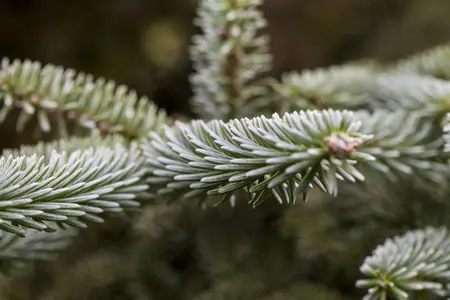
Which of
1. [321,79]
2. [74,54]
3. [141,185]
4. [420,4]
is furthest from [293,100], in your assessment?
[420,4]

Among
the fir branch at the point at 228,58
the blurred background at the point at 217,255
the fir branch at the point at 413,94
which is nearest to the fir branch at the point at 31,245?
the blurred background at the point at 217,255

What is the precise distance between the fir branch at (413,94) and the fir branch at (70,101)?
0.20 m

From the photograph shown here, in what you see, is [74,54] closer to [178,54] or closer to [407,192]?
[178,54]

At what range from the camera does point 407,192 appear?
1.39 ft

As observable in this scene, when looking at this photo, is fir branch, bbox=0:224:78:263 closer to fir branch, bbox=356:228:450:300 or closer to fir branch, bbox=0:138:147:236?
fir branch, bbox=0:138:147:236

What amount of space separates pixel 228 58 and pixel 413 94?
0.50ft

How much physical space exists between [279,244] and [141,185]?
0.18 meters

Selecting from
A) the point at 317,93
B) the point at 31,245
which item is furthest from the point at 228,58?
the point at 31,245

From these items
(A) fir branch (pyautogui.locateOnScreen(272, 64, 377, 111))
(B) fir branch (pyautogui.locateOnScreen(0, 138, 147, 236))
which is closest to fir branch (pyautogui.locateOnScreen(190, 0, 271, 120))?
(A) fir branch (pyautogui.locateOnScreen(272, 64, 377, 111))

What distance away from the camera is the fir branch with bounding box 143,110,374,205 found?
0.26 m

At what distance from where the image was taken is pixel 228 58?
391 mm

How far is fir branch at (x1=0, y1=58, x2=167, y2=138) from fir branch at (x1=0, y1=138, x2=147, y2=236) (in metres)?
0.07

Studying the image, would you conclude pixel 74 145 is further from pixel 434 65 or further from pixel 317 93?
pixel 434 65

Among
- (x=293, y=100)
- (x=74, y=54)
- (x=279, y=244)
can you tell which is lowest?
(x=279, y=244)
